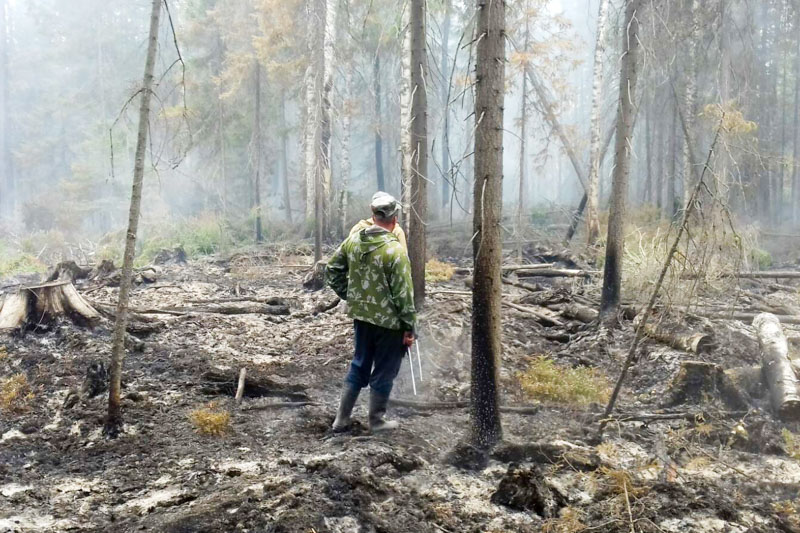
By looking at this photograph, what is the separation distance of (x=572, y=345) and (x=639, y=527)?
16.3 feet

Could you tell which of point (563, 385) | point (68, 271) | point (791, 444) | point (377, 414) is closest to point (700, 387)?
point (791, 444)

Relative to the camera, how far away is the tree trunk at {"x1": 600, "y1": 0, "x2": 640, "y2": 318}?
8.52 metres

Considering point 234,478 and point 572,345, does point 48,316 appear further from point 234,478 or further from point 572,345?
point 572,345

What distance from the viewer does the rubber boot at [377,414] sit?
541cm

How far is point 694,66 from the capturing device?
18672mm

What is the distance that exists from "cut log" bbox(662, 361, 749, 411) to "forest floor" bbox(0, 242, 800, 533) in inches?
2.4

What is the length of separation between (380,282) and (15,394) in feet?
13.4

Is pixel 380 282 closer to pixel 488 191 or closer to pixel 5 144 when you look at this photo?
pixel 488 191

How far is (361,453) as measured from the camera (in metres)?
4.84

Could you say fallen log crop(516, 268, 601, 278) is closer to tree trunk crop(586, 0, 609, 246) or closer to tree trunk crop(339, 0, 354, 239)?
tree trunk crop(586, 0, 609, 246)

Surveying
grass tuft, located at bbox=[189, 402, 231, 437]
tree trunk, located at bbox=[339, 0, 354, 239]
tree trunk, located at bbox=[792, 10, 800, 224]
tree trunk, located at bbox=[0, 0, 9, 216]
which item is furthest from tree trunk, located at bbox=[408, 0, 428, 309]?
tree trunk, located at bbox=[0, 0, 9, 216]

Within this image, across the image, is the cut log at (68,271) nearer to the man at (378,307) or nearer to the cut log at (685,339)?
the man at (378,307)

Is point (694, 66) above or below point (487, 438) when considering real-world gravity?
above

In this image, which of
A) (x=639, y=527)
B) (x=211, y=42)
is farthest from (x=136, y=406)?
(x=211, y=42)
